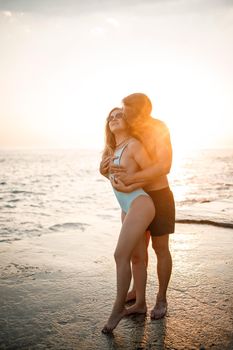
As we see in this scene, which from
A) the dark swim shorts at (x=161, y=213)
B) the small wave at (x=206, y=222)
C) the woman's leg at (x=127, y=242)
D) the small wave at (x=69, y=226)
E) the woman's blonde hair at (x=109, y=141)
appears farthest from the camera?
the small wave at (x=69, y=226)

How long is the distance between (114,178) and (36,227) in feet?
17.7

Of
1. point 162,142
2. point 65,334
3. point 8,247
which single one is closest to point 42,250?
point 8,247

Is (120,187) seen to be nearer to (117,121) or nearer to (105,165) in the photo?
(105,165)

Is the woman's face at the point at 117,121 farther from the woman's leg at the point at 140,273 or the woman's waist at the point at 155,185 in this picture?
the woman's leg at the point at 140,273

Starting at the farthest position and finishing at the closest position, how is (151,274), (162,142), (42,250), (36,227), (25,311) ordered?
(36,227) → (42,250) → (151,274) → (25,311) → (162,142)

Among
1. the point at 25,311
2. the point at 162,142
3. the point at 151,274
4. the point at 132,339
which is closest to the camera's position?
the point at 132,339

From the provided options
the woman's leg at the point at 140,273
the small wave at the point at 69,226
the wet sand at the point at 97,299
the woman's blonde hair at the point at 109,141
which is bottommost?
the small wave at the point at 69,226

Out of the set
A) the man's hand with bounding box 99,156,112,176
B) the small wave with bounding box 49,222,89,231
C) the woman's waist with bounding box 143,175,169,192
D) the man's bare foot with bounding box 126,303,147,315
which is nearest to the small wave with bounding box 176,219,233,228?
the small wave with bounding box 49,222,89,231

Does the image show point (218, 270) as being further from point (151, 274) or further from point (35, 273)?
point (35, 273)

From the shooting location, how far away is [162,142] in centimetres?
316

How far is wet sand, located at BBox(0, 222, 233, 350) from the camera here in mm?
2889

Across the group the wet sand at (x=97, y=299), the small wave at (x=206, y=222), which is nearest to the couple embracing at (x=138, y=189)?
the wet sand at (x=97, y=299)

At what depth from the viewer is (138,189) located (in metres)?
3.12

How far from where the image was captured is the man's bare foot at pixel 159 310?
10.8 ft
